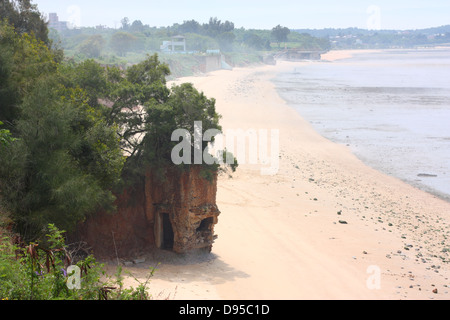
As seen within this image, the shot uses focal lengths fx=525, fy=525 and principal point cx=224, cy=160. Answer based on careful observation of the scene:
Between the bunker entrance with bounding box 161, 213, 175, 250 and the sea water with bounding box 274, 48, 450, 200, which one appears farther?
the sea water with bounding box 274, 48, 450, 200

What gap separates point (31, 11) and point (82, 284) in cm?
2160

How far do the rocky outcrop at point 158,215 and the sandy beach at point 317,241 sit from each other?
71 centimetres

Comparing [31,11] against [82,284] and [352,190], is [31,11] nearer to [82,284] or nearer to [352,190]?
[352,190]

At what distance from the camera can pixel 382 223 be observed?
2252 cm

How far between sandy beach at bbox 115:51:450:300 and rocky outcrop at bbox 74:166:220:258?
71 cm

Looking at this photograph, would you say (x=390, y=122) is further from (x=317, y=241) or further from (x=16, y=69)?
(x=16, y=69)

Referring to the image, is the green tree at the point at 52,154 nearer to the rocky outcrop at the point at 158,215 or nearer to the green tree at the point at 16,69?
the green tree at the point at 16,69

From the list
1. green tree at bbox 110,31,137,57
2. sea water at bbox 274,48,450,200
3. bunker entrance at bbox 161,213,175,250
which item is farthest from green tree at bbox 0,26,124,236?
green tree at bbox 110,31,137,57

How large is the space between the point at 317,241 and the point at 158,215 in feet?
21.4

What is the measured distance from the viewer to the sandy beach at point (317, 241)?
51.2 feet

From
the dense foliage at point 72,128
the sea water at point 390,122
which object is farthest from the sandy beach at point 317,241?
the dense foliage at point 72,128

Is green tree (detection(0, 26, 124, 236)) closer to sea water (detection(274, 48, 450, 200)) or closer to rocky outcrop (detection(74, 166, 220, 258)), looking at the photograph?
rocky outcrop (detection(74, 166, 220, 258))

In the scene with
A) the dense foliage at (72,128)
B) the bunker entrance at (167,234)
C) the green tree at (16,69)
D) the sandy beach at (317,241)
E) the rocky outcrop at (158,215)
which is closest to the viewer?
the dense foliage at (72,128)

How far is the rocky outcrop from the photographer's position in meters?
16.7
